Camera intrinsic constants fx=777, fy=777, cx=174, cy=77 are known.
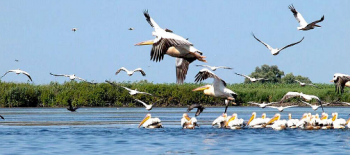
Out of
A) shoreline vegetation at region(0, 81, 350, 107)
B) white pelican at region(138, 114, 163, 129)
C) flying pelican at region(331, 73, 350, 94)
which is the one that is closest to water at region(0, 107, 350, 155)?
white pelican at region(138, 114, 163, 129)

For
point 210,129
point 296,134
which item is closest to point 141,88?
point 210,129

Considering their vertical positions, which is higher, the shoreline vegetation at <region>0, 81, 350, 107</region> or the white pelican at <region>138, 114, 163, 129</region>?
the shoreline vegetation at <region>0, 81, 350, 107</region>

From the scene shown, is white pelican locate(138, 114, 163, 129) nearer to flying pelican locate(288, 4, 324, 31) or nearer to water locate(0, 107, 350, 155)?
water locate(0, 107, 350, 155)

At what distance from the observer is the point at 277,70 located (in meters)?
76.4

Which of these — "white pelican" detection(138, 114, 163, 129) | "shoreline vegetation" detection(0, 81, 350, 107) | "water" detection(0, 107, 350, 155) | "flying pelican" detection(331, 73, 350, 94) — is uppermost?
"shoreline vegetation" detection(0, 81, 350, 107)

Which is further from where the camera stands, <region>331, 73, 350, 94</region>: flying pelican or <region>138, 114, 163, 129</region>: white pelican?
<region>138, 114, 163, 129</region>: white pelican

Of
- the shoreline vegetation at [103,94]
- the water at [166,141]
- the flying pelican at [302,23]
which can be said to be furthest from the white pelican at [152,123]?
the shoreline vegetation at [103,94]

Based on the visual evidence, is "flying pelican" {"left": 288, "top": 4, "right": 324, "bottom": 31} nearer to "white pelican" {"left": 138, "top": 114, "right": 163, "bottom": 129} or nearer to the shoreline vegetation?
"white pelican" {"left": 138, "top": 114, "right": 163, "bottom": 129}

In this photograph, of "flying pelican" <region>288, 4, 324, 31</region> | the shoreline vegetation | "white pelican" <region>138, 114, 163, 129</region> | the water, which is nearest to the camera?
the water

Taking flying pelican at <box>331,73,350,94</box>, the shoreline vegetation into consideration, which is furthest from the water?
the shoreline vegetation

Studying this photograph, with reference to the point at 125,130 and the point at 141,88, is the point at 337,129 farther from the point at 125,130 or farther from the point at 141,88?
the point at 141,88

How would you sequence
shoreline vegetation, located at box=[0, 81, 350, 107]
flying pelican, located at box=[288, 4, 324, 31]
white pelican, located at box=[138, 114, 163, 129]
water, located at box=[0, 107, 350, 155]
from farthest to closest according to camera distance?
shoreline vegetation, located at box=[0, 81, 350, 107]
white pelican, located at box=[138, 114, 163, 129]
flying pelican, located at box=[288, 4, 324, 31]
water, located at box=[0, 107, 350, 155]

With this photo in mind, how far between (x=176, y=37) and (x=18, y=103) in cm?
3311

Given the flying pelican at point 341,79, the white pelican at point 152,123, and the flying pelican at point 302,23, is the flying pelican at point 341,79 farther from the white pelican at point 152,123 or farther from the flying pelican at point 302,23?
the white pelican at point 152,123
